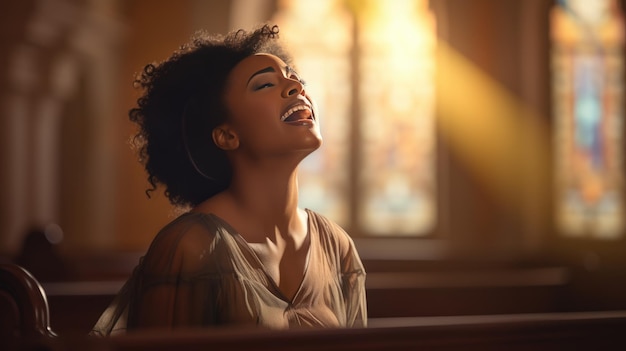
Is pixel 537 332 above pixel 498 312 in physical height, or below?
above

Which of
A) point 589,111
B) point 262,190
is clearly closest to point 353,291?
point 262,190

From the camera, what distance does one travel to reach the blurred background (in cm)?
776

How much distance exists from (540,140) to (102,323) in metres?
8.06

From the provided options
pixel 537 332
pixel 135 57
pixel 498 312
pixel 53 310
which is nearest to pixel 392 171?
pixel 135 57

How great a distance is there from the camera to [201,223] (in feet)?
4.25

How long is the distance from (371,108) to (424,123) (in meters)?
0.63

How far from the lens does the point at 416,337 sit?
53.9 inches

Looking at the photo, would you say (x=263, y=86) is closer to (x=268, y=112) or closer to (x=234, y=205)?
(x=268, y=112)

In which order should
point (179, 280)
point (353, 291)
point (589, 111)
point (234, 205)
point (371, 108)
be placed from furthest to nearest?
point (371, 108), point (589, 111), point (353, 291), point (234, 205), point (179, 280)

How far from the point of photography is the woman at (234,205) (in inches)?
50.1

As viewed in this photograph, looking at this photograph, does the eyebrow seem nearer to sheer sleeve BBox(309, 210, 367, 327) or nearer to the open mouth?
the open mouth

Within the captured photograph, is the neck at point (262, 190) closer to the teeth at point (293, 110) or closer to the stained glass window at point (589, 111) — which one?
the teeth at point (293, 110)

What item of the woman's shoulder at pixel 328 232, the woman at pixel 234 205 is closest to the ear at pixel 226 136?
the woman at pixel 234 205

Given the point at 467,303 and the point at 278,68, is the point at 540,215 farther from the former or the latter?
the point at 278,68
